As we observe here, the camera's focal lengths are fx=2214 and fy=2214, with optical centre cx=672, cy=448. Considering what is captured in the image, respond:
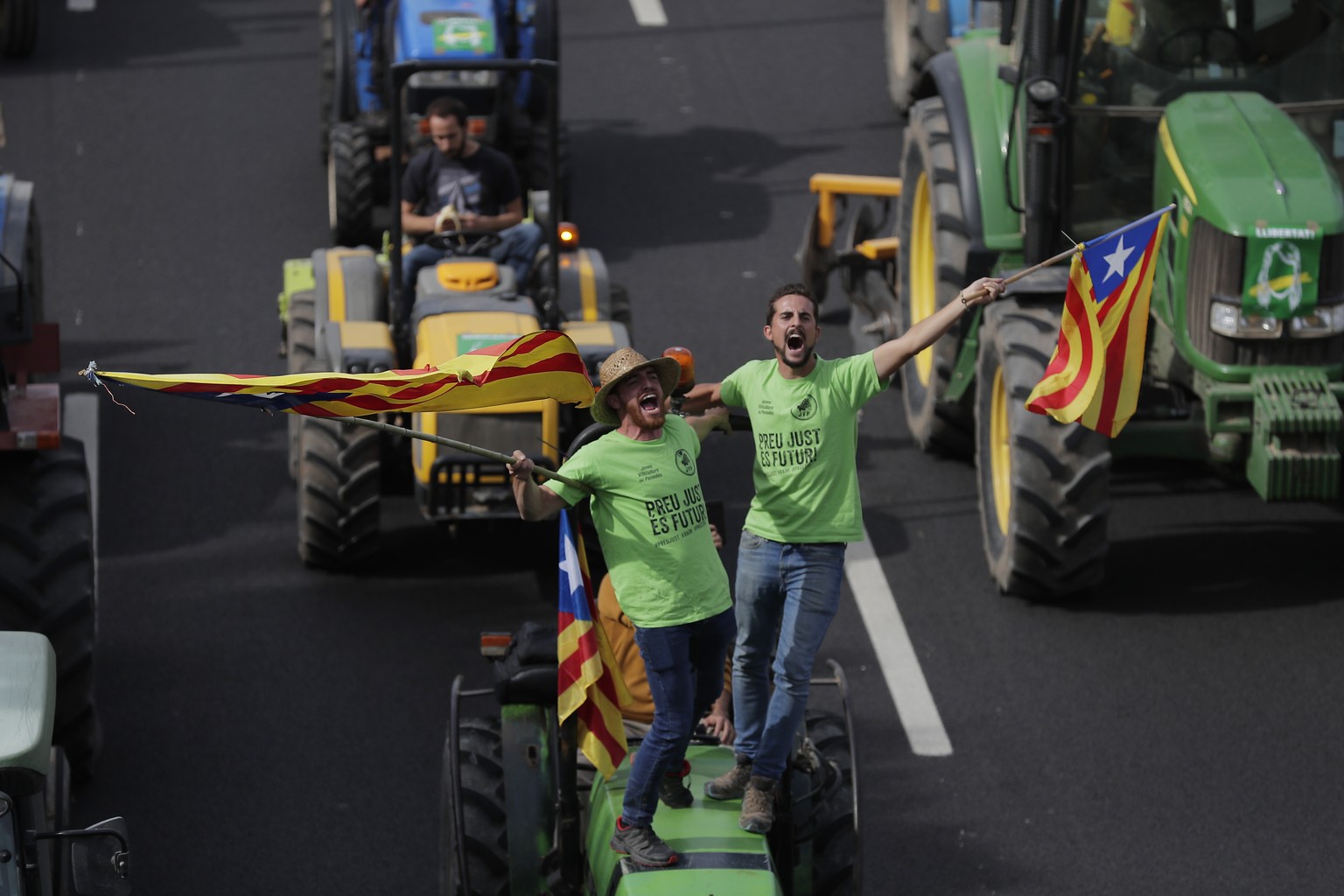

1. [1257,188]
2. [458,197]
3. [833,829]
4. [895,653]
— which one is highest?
[1257,188]

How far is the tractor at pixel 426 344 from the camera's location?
32.8 feet

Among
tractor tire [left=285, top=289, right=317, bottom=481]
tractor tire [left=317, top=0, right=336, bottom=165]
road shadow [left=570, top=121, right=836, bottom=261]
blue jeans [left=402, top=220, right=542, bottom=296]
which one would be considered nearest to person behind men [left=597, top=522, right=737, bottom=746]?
tractor tire [left=285, top=289, right=317, bottom=481]

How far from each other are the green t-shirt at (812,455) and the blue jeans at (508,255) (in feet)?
14.6

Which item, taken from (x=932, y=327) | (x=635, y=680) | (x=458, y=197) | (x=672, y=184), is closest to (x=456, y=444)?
(x=932, y=327)

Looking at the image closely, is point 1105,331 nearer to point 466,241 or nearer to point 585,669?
point 585,669

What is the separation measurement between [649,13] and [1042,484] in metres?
11.2

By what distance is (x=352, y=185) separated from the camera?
1456cm

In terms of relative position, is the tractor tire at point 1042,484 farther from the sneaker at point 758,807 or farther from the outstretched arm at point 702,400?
the sneaker at point 758,807

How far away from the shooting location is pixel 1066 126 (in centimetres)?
1040

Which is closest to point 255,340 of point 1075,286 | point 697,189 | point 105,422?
point 105,422

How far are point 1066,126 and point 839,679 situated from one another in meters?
4.16

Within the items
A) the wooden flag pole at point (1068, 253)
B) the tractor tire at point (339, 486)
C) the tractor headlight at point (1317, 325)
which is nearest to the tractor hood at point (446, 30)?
the tractor tire at point (339, 486)

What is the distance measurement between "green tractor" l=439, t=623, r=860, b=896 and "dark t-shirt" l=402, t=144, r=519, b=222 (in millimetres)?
4814

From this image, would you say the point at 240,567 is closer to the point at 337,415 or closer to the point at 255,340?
the point at 255,340
